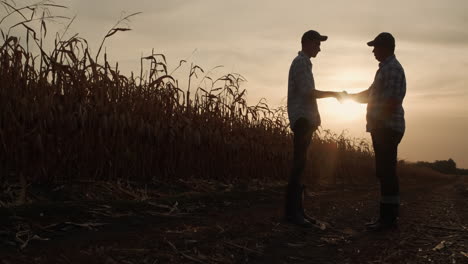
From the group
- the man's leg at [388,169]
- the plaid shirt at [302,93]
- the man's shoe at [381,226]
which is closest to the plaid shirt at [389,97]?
the man's leg at [388,169]

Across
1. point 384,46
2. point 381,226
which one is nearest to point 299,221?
point 381,226

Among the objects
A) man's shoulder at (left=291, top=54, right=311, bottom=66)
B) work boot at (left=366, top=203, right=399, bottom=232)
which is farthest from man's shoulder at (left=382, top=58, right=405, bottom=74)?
work boot at (left=366, top=203, right=399, bottom=232)

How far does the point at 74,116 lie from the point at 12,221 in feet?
5.27

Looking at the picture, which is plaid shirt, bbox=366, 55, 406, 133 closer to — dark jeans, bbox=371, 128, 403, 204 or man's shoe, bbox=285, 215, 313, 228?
dark jeans, bbox=371, 128, 403, 204

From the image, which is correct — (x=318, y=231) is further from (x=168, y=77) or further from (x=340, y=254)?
(x=168, y=77)

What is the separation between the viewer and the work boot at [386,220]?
489 centimetres

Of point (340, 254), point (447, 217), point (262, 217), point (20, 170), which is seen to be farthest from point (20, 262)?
point (447, 217)

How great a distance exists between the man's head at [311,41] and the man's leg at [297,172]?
2.72ft

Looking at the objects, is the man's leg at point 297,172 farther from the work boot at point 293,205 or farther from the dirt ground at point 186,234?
the dirt ground at point 186,234

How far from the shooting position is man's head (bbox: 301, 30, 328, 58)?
5.10 m

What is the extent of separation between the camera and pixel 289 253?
11.9 feet

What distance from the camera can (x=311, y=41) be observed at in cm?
511

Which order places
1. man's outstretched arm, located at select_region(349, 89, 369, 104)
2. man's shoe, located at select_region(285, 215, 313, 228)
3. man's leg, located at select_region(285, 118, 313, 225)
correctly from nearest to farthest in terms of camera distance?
man's shoe, located at select_region(285, 215, 313, 228) < man's leg, located at select_region(285, 118, 313, 225) < man's outstretched arm, located at select_region(349, 89, 369, 104)

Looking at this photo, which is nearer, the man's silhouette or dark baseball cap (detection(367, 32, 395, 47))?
the man's silhouette
